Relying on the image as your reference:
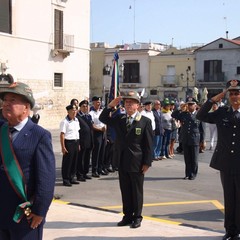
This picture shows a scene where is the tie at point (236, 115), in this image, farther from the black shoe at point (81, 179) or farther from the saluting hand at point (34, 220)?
the black shoe at point (81, 179)

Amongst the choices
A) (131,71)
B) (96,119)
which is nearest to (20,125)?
(96,119)

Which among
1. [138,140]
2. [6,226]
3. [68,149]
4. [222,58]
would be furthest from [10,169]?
[222,58]

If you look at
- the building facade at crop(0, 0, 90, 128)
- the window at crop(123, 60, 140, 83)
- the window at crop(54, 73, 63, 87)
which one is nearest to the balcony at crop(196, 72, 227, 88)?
the window at crop(123, 60, 140, 83)

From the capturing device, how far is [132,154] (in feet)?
19.6

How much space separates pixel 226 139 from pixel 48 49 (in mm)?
20961

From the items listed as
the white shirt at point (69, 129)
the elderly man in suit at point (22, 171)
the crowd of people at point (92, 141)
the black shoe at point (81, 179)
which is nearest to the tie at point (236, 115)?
the elderly man in suit at point (22, 171)

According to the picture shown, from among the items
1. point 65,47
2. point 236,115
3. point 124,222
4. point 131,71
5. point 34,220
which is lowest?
point 124,222

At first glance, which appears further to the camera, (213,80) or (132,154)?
(213,80)

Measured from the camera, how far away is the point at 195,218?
261 inches

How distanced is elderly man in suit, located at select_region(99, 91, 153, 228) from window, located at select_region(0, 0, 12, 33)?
58.6ft

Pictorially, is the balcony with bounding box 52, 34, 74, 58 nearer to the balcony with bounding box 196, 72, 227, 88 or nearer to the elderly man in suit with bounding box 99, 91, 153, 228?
the elderly man in suit with bounding box 99, 91, 153, 228

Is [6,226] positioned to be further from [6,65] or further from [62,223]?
[6,65]

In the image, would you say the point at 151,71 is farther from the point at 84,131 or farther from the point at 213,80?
the point at 84,131

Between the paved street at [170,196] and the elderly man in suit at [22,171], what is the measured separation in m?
3.41
